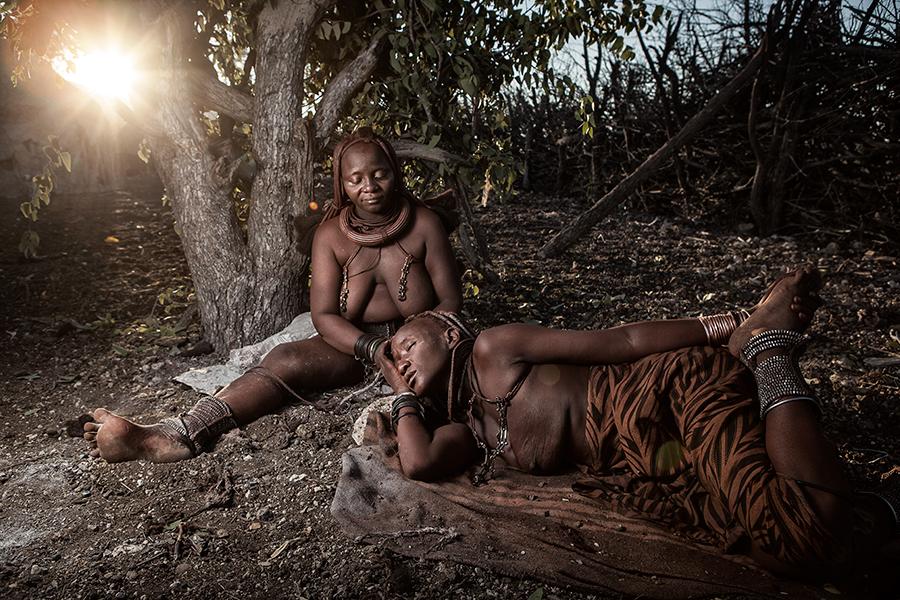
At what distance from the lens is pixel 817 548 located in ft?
5.69

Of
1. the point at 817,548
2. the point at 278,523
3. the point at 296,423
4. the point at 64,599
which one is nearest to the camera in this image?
the point at 817,548

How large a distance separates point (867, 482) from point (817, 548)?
32.3 inches

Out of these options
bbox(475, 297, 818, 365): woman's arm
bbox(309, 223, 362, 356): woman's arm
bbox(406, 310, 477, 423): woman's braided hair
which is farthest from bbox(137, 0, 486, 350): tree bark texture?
bbox(475, 297, 818, 365): woman's arm

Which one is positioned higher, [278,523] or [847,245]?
[847,245]

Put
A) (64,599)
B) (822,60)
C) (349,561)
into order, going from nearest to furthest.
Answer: (64,599) → (349,561) → (822,60)

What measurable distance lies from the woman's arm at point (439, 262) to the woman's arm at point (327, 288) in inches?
17.3

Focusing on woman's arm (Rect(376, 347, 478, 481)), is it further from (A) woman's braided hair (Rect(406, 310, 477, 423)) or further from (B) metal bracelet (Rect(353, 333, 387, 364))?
(B) metal bracelet (Rect(353, 333, 387, 364))

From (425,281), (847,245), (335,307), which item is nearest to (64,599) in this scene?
(335,307)

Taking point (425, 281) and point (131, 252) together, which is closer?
point (425, 281)

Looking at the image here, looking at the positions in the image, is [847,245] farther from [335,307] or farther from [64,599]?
[64,599]

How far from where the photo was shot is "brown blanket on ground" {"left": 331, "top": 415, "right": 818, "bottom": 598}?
191 centimetres

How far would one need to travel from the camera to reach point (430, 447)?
2.32m

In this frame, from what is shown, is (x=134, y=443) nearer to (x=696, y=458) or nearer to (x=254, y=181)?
(x=254, y=181)

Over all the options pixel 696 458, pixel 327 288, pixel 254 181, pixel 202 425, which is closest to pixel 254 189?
pixel 254 181
